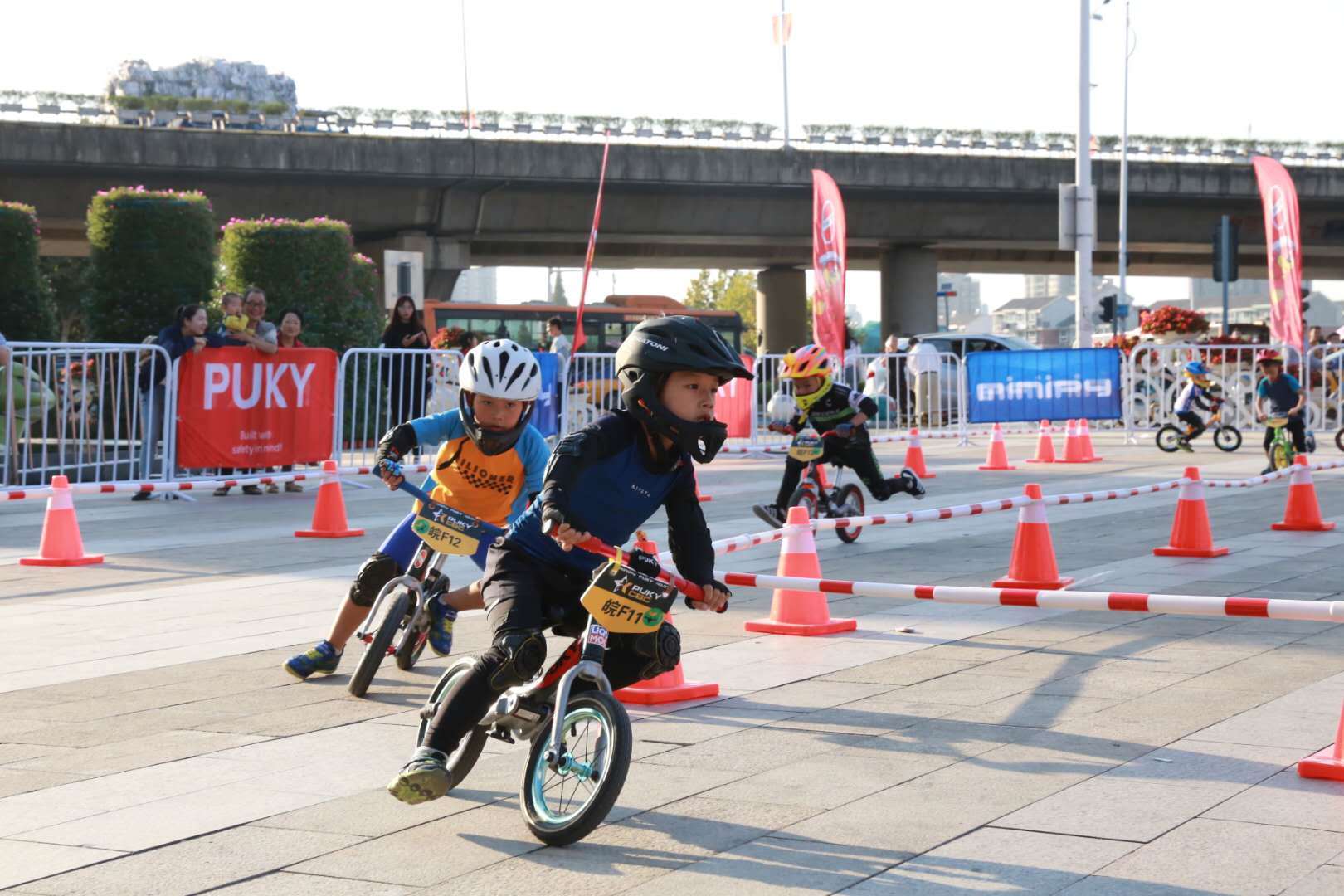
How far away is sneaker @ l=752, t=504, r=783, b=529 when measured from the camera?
12.1m

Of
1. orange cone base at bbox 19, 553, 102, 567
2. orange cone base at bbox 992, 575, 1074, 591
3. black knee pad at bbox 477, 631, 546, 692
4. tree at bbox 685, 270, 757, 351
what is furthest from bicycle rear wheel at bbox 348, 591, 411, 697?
tree at bbox 685, 270, 757, 351

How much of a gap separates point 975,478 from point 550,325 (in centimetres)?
895

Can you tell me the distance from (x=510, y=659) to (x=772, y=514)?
24.7 ft

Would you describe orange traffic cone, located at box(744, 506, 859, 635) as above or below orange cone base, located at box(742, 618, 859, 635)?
above

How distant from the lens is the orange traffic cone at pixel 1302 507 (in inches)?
508

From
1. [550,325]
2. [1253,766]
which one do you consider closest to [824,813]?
[1253,766]

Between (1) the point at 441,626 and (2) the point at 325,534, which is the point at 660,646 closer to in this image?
(1) the point at 441,626

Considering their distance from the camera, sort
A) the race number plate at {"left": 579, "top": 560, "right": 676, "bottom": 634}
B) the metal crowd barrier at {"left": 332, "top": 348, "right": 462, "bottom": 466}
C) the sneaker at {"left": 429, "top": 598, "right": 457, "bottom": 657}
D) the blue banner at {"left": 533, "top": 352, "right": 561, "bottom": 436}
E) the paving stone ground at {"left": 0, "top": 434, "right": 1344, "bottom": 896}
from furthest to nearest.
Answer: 1. the blue banner at {"left": 533, "top": 352, "right": 561, "bottom": 436}
2. the metal crowd barrier at {"left": 332, "top": 348, "right": 462, "bottom": 466}
3. the sneaker at {"left": 429, "top": 598, "right": 457, "bottom": 657}
4. the race number plate at {"left": 579, "top": 560, "right": 676, "bottom": 634}
5. the paving stone ground at {"left": 0, "top": 434, "right": 1344, "bottom": 896}

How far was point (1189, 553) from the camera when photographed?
37.0 feet

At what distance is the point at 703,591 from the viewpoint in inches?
189

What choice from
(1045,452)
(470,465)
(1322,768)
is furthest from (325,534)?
(1045,452)

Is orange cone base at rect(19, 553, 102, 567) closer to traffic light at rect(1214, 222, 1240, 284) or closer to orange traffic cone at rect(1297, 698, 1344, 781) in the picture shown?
orange traffic cone at rect(1297, 698, 1344, 781)

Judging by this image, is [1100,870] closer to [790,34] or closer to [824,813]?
[824,813]

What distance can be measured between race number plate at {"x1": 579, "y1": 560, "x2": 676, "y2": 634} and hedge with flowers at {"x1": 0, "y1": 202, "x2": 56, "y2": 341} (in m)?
18.4
